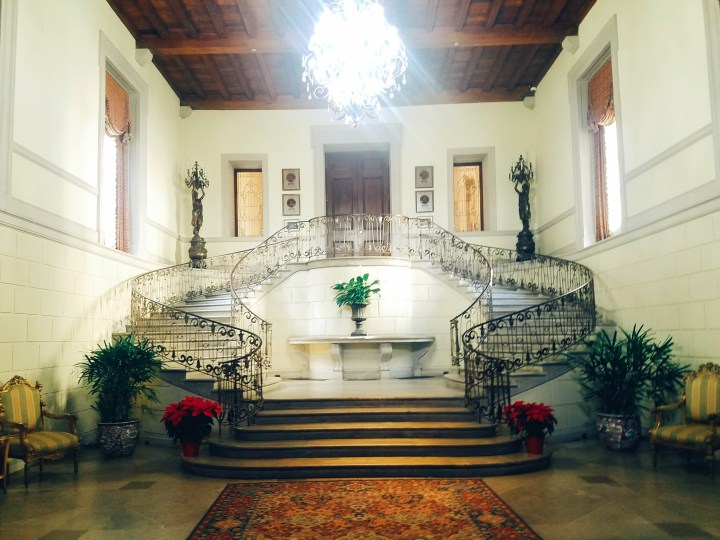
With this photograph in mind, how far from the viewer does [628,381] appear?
7434 mm

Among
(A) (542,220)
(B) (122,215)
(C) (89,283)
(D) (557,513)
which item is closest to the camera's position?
(D) (557,513)

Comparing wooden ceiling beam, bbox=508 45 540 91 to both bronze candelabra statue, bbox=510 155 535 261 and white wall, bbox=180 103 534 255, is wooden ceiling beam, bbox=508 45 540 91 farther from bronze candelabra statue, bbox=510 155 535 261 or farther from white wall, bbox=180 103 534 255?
bronze candelabra statue, bbox=510 155 535 261

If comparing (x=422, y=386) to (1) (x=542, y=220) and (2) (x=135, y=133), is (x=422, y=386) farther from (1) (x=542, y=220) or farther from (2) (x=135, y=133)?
(2) (x=135, y=133)

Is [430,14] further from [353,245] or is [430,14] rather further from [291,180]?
[291,180]

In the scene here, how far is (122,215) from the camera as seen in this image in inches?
431

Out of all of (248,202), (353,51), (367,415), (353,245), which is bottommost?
(367,415)

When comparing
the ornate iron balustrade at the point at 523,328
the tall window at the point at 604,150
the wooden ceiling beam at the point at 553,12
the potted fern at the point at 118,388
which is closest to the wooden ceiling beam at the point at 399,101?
the wooden ceiling beam at the point at 553,12

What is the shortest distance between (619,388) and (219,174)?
9991 mm

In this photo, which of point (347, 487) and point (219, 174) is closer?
point (347, 487)

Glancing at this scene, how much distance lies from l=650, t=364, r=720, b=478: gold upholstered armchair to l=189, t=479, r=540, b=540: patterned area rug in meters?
1.97

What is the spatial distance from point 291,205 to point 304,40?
4.00 meters

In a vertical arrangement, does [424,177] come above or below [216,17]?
below

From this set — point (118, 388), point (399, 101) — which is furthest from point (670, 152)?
point (399, 101)

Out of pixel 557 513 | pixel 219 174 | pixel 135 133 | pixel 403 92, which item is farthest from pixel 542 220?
pixel 557 513
